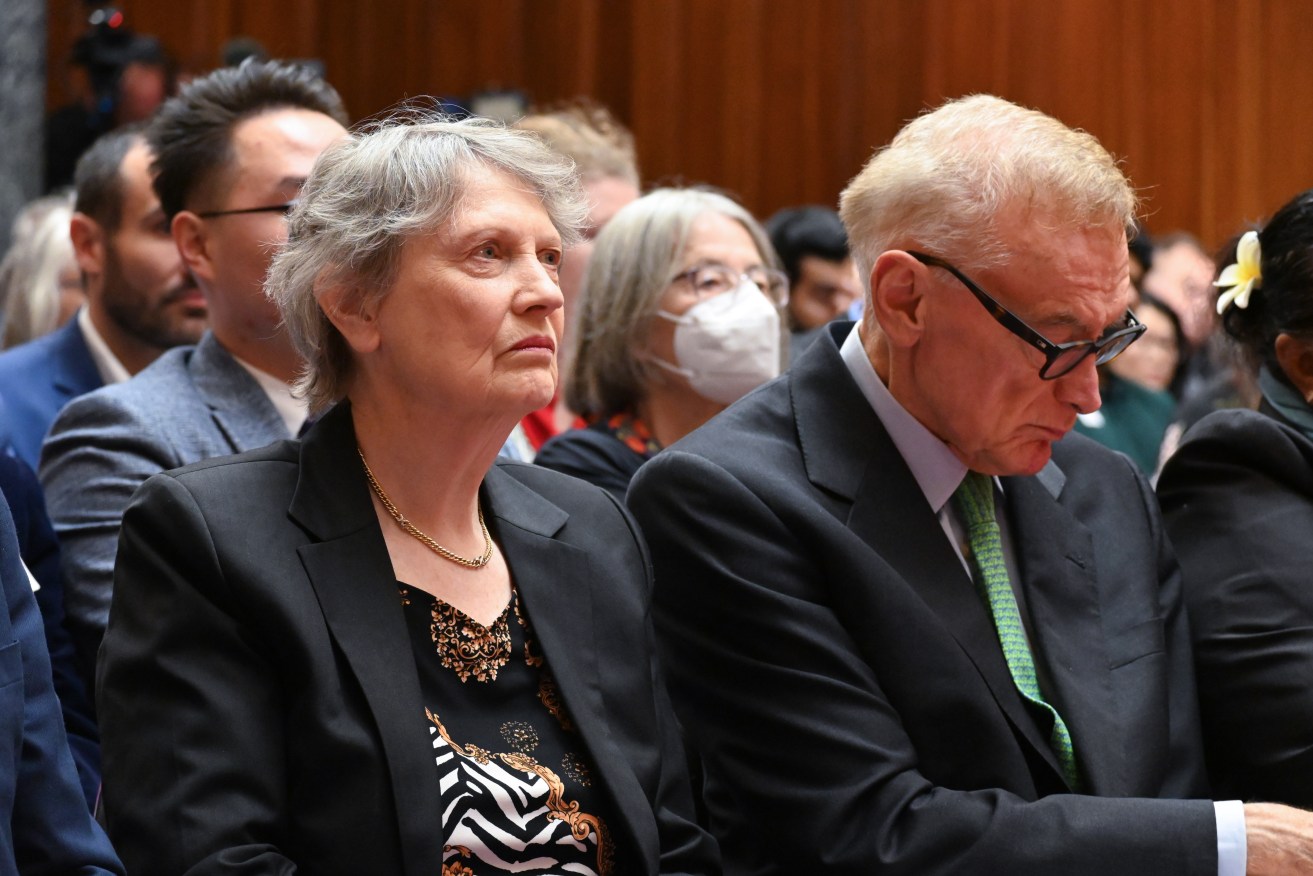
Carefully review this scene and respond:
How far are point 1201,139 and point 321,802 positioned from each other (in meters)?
5.91

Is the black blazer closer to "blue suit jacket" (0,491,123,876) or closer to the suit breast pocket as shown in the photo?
"blue suit jacket" (0,491,123,876)

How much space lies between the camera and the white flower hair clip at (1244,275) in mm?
2391

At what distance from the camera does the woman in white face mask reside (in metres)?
3.12

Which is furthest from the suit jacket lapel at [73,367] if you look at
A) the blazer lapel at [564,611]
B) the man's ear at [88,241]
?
the blazer lapel at [564,611]

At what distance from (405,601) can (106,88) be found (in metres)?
4.33

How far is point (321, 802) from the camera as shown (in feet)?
5.37

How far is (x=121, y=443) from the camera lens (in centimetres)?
245

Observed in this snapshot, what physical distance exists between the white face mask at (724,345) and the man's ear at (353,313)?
1.29 metres

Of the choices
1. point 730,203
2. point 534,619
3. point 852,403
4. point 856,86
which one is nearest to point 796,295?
point 730,203

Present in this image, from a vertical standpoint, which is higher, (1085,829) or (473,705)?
(473,705)

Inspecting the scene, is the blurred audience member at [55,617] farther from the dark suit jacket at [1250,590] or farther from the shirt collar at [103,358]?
the dark suit jacket at [1250,590]

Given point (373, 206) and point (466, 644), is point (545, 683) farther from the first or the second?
point (373, 206)

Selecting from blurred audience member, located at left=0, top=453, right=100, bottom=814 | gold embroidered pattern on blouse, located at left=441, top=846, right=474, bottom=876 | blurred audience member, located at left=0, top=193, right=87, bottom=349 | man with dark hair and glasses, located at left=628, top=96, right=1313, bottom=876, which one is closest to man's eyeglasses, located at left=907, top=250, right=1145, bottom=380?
man with dark hair and glasses, located at left=628, top=96, right=1313, bottom=876

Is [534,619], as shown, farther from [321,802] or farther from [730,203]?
[730,203]
